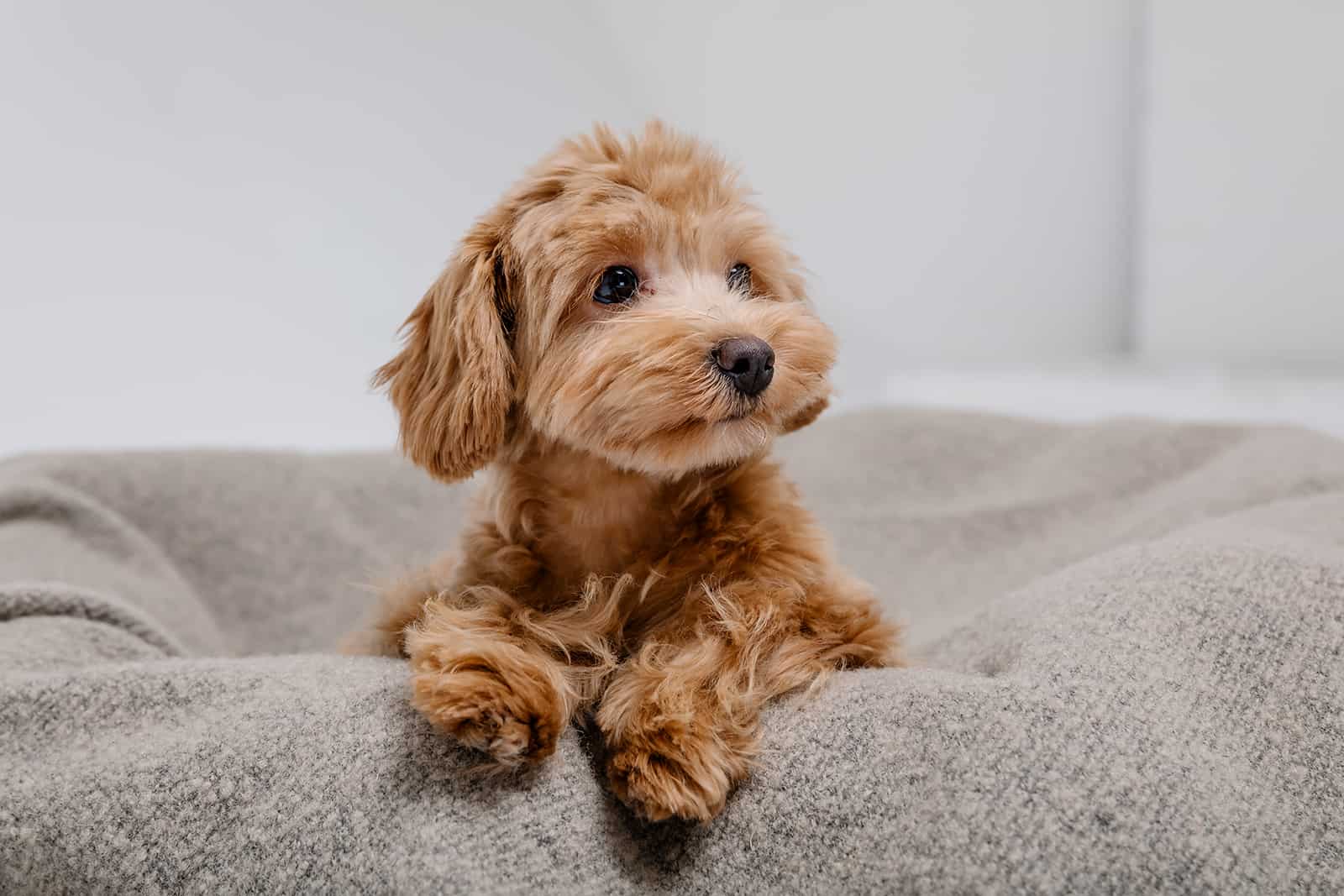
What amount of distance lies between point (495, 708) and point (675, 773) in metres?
0.26

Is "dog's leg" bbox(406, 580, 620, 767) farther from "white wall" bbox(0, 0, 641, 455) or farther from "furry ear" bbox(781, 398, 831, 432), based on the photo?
"white wall" bbox(0, 0, 641, 455)

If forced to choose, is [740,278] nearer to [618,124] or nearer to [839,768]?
[839,768]

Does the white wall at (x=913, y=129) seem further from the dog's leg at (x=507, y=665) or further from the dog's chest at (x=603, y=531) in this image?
the dog's leg at (x=507, y=665)

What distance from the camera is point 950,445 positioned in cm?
364

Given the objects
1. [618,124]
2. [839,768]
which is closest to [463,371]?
[839,768]

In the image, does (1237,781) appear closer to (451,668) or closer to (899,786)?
(899,786)

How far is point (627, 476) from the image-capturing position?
187 cm

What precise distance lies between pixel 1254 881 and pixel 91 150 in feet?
12.4

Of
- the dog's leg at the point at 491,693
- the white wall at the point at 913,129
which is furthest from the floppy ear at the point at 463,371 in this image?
the white wall at the point at 913,129

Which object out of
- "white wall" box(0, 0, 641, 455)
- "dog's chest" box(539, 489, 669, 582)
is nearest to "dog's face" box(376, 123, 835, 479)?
"dog's chest" box(539, 489, 669, 582)

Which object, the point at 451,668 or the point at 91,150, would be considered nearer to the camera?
the point at 451,668

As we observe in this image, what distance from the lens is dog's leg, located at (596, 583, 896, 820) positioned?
147cm

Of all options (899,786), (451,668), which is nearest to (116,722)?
(451,668)

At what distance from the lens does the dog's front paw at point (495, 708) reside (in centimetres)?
144
